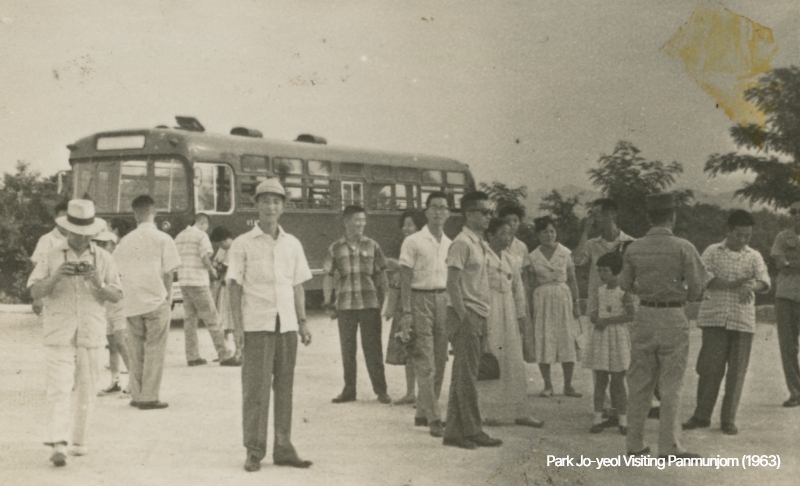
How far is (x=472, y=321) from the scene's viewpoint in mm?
5820

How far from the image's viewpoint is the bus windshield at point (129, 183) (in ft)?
36.1

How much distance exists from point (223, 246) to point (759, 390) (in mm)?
6249

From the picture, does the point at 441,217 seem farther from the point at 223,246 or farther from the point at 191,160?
the point at 191,160

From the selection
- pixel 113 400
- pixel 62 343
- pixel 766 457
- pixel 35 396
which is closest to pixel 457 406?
pixel 766 457

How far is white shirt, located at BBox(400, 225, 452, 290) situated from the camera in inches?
260

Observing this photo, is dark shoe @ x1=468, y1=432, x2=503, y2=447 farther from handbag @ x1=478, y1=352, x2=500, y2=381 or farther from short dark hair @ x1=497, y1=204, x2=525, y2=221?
short dark hair @ x1=497, y1=204, x2=525, y2=221

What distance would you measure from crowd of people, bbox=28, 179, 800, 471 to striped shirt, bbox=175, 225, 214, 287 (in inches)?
34.7

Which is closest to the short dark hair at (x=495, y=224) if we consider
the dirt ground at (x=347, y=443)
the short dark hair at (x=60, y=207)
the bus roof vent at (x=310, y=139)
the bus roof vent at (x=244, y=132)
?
the dirt ground at (x=347, y=443)

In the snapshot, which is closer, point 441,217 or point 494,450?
point 494,450

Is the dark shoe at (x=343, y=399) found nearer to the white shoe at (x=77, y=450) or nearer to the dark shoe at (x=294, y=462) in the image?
the dark shoe at (x=294, y=462)

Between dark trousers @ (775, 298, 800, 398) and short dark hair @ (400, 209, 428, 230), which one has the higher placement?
short dark hair @ (400, 209, 428, 230)

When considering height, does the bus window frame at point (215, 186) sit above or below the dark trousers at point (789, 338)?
above

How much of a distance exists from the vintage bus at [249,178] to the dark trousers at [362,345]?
4518 mm

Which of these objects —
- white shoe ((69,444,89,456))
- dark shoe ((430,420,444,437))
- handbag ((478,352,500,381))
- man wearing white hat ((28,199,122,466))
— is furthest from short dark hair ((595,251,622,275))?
white shoe ((69,444,89,456))
